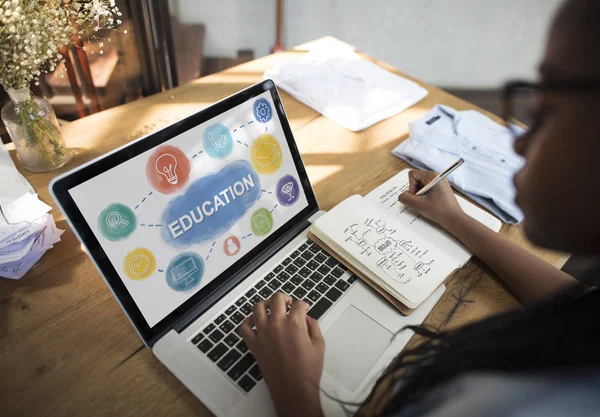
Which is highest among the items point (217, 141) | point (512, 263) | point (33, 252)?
point (217, 141)

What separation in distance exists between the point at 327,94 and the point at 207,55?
129 cm

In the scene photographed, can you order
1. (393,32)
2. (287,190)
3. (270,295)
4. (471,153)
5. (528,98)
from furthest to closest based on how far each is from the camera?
1. (393,32)
2. (471,153)
3. (287,190)
4. (270,295)
5. (528,98)

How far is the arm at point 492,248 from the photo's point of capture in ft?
2.29

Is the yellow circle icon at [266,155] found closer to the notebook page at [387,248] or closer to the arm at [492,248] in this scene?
the notebook page at [387,248]

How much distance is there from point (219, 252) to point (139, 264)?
13 centimetres

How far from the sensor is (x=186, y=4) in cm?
195

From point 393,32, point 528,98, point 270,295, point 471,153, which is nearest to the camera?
point 528,98

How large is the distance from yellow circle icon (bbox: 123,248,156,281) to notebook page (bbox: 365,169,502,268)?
1.54 ft

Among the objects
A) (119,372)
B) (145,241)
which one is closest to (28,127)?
(145,241)

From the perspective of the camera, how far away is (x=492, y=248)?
0.75 meters

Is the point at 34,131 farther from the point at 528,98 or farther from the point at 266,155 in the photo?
the point at 528,98

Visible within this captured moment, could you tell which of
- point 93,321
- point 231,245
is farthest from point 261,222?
point 93,321

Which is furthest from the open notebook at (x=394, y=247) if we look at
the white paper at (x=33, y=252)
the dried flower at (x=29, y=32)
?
the dried flower at (x=29, y=32)

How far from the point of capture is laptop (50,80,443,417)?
561 mm
